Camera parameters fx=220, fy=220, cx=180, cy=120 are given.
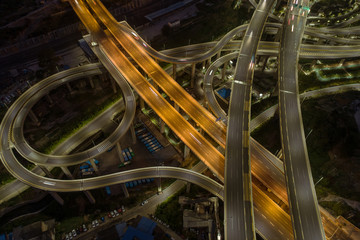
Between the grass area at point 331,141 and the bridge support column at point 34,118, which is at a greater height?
the bridge support column at point 34,118

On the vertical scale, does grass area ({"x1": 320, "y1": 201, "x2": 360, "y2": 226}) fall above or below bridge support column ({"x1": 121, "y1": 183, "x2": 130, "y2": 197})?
below

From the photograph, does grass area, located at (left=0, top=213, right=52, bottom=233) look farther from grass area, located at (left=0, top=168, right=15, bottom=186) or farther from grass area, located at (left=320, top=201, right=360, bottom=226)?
grass area, located at (left=320, top=201, right=360, bottom=226)

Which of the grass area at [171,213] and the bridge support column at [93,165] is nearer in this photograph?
the grass area at [171,213]

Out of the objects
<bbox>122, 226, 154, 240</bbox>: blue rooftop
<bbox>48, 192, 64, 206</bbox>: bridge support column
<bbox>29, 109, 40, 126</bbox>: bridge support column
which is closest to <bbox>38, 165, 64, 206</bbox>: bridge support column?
<bbox>48, 192, 64, 206</bbox>: bridge support column

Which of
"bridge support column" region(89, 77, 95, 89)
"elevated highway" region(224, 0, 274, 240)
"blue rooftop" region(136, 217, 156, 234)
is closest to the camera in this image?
"elevated highway" region(224, 0, 274, 240)

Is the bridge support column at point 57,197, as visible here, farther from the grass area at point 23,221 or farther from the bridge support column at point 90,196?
the bridge support column at point 90,196

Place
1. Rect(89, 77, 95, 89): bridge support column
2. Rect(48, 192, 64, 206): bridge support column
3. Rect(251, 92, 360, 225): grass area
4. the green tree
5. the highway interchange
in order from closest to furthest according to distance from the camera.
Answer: the highway interchange < Rect(48, 192, 64, 206): bridge support column < Rect(251, 92, 360, 225): grass area < Rect(89, 77, 95, 89): bridge support column < the green tree

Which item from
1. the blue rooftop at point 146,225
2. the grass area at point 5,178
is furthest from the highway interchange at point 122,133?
the blue rooftop at point 146,225

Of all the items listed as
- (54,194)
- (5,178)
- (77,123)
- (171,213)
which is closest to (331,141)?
(171,213)
